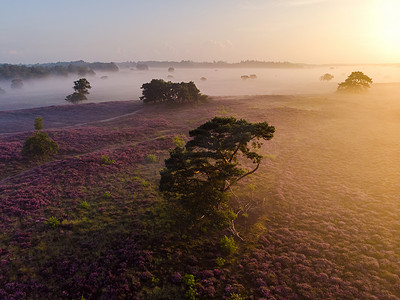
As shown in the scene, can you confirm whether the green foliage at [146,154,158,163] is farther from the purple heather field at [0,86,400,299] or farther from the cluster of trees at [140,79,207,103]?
the cluster of trees at [140,79,207,103]

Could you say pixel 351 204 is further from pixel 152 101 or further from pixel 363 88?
pixel 363 88

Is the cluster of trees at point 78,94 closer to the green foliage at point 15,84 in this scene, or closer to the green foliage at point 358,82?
the green foliage at point 15,84

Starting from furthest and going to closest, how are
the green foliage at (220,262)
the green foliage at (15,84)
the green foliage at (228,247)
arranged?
the green foliage at (15,84) < the green foliage at (228,247) < the green foliage at (220,262)

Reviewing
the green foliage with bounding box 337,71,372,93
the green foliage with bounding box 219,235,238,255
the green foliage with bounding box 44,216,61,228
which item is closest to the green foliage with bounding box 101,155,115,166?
the green foliage with bounding box 44,216,61,228

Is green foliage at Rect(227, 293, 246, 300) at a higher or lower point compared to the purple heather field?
lower

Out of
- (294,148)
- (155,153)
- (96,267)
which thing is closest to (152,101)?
(155,153)

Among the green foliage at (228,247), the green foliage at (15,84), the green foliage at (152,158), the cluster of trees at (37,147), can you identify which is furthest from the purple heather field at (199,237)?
the green foliage at (15,84)
